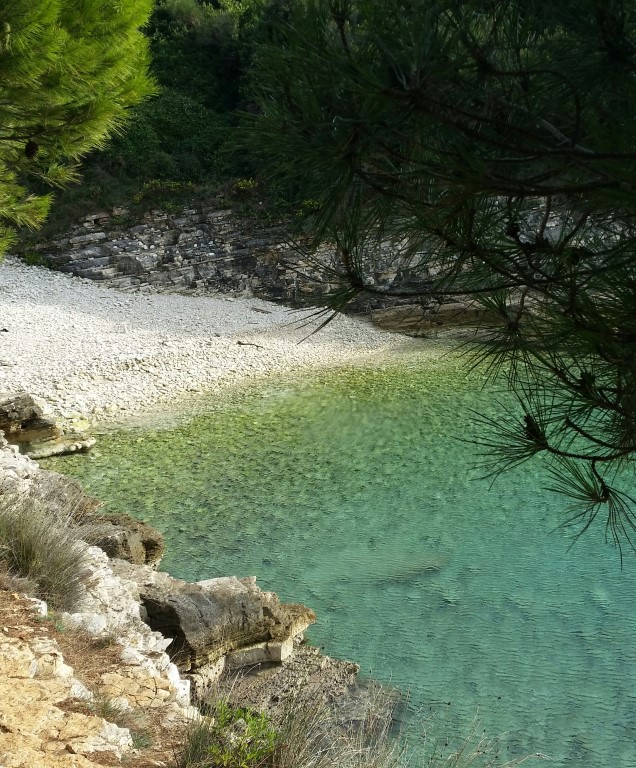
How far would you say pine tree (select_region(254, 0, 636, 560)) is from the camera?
1.56m

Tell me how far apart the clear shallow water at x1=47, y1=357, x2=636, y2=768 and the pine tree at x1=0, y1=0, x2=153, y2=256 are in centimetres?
314

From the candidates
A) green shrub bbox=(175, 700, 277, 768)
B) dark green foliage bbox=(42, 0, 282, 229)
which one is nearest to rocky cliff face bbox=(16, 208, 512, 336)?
dark green foliage bbox=(42, 0, 282, 229)

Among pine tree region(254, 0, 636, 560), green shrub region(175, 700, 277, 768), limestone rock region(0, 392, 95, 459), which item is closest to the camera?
pine tree region(254, 0, 636, 560)

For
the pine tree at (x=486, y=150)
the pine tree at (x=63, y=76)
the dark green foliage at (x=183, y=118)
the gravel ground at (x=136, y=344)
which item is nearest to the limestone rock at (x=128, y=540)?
the pine tree at (x=63, y=76)

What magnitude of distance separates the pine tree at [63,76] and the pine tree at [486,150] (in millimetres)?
2892

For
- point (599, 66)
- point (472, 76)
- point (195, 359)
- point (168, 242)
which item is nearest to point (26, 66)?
point (472, 76)

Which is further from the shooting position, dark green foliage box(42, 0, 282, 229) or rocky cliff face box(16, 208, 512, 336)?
dark green foliage box(42, 0, 282, 229)

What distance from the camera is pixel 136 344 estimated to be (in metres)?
12.5

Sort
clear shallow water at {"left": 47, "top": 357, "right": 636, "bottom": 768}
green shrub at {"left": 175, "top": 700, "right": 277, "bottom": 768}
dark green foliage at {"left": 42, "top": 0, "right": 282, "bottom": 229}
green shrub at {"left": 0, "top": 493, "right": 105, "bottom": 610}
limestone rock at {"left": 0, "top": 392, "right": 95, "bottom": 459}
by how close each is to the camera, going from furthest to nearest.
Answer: dark green foliage at {"left": 42, "top": 0, "right": 282, "bottom": 229}, limestone rock at {"left": 0, "top": 392, "right": 95, "bottom": 459}, clear shallow water at {"left": 47, "top": 357, "right": 636, "bottom": 768}, green shrub at {"left": 0, "top": 493, "right": 105, "bottom": 610}, green shrub at {"left": 175, "top": 700, "right": 277, "bottom": 768}

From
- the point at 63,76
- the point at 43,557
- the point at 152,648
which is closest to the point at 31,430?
the point at 43,557

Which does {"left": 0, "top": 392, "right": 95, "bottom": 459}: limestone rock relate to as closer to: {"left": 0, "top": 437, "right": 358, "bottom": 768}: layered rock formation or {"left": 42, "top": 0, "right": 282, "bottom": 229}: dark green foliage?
{"left": 0, "top": 437, "right": 358, "bottom": 768}: layered rock formation

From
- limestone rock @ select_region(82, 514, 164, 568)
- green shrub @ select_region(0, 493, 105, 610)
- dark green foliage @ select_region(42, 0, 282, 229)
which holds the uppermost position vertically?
dark green foliage @ select_region(42, 0, 282, 229)

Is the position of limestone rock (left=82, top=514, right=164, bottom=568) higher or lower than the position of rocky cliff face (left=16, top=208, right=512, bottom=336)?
lower

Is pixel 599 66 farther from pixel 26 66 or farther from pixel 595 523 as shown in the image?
pixel 595 523
